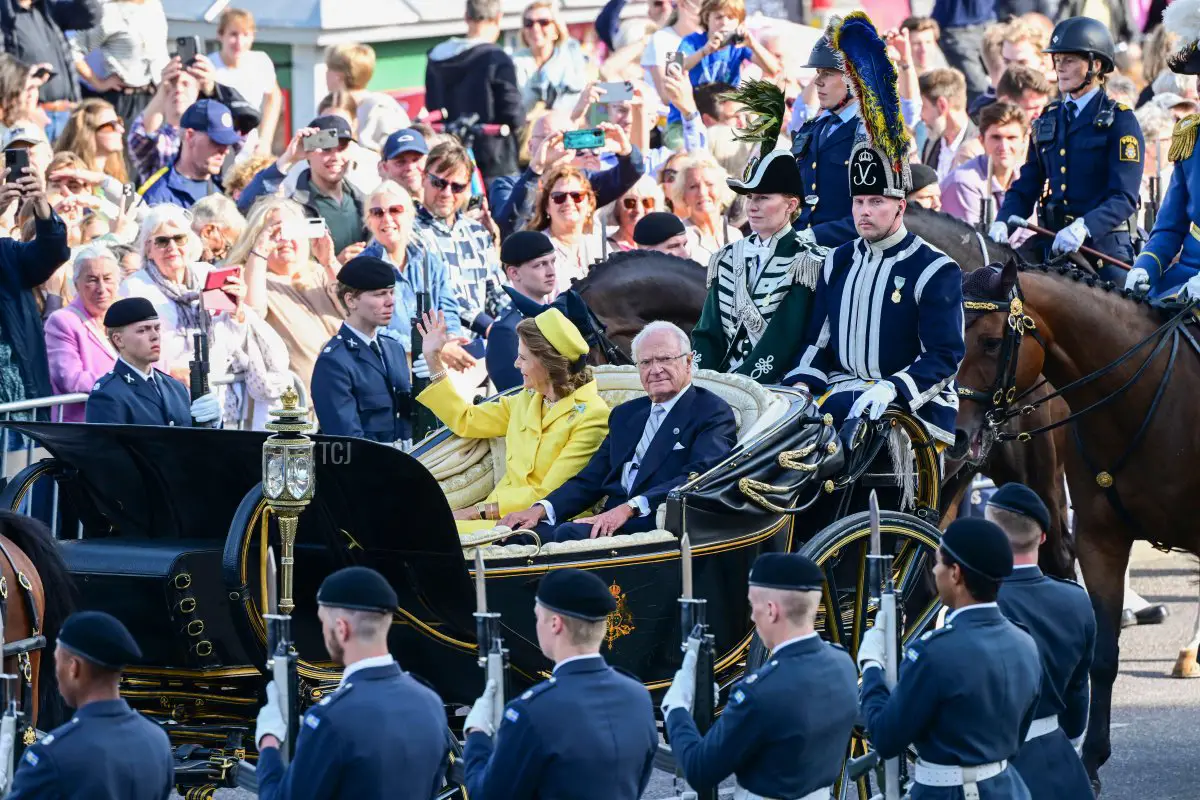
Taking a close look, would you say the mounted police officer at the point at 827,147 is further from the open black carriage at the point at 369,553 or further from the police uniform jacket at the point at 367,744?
the police uniform jacket at the point at 367,744

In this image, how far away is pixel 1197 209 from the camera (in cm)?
978

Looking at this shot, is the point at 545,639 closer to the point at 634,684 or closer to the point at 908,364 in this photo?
the point at 634,684

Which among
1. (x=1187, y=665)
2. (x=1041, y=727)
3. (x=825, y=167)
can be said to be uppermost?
(x=825, y=167)

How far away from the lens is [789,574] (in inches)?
233

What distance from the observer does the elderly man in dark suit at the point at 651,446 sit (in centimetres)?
790

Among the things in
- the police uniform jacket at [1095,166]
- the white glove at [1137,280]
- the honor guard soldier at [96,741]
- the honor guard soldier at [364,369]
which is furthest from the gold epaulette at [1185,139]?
the honor guard soldier at [96,741]

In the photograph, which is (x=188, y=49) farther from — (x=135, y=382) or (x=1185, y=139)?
(x=1185, y=139)

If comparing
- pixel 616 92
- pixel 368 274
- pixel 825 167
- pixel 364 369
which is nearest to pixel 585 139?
pixel 616 92

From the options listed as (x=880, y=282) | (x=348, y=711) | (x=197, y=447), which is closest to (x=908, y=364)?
(x=880, y=282)

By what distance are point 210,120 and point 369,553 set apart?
5851 mm

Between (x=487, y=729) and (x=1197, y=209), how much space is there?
5067 mm

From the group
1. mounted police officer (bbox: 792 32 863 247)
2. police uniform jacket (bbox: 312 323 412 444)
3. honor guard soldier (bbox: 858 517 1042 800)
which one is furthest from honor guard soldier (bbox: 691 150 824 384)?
honor guard soldier (bbox: 858 517 1042 800)

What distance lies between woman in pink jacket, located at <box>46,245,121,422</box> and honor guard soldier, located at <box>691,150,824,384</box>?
8.97 ft

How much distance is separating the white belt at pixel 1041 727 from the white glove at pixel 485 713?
1.71 metres
